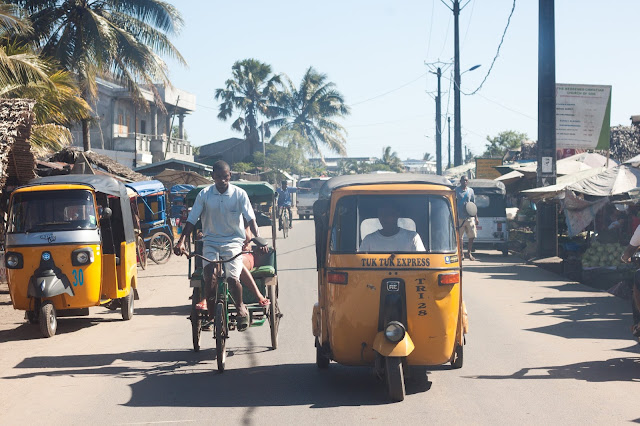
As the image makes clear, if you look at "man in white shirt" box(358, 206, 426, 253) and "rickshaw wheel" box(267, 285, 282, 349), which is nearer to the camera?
"man in white shirt" box(358, 206, 426, 253)

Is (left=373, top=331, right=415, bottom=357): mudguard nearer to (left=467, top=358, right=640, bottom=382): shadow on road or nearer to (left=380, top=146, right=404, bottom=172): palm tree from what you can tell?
(left=467, top=358, right=640, bottom=382): shadow on road

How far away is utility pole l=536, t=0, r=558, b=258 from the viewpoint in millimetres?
21898

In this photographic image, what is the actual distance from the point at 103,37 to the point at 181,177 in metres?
9.65

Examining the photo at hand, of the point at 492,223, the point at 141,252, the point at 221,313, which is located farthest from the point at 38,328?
the point at 492,223

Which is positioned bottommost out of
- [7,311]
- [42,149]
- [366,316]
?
[7,311]

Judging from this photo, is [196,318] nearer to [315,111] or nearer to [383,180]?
[383,180]

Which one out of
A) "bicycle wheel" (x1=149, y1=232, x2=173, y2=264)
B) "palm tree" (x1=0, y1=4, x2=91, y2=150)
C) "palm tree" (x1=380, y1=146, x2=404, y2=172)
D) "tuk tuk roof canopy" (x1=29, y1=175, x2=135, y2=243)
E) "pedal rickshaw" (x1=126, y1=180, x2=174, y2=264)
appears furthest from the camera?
"palm tree" (x1=380, y1=146, x2=404, y2=172)

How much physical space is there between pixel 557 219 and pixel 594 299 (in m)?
8.53

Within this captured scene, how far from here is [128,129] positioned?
46.2 m

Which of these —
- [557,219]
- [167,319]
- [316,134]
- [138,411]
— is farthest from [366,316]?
[316,134]

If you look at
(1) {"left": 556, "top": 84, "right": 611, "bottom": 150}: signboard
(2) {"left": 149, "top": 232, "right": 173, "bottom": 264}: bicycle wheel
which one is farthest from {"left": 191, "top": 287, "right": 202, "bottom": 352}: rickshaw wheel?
(1) {"left": 556, "top": 84, "right": 611, "bottom": 150}: signboard

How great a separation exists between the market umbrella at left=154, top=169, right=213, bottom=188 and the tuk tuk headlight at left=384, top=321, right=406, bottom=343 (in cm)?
2761

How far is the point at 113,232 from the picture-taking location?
41.0 ft

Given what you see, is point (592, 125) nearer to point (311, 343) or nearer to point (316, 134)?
point (311, 343)
